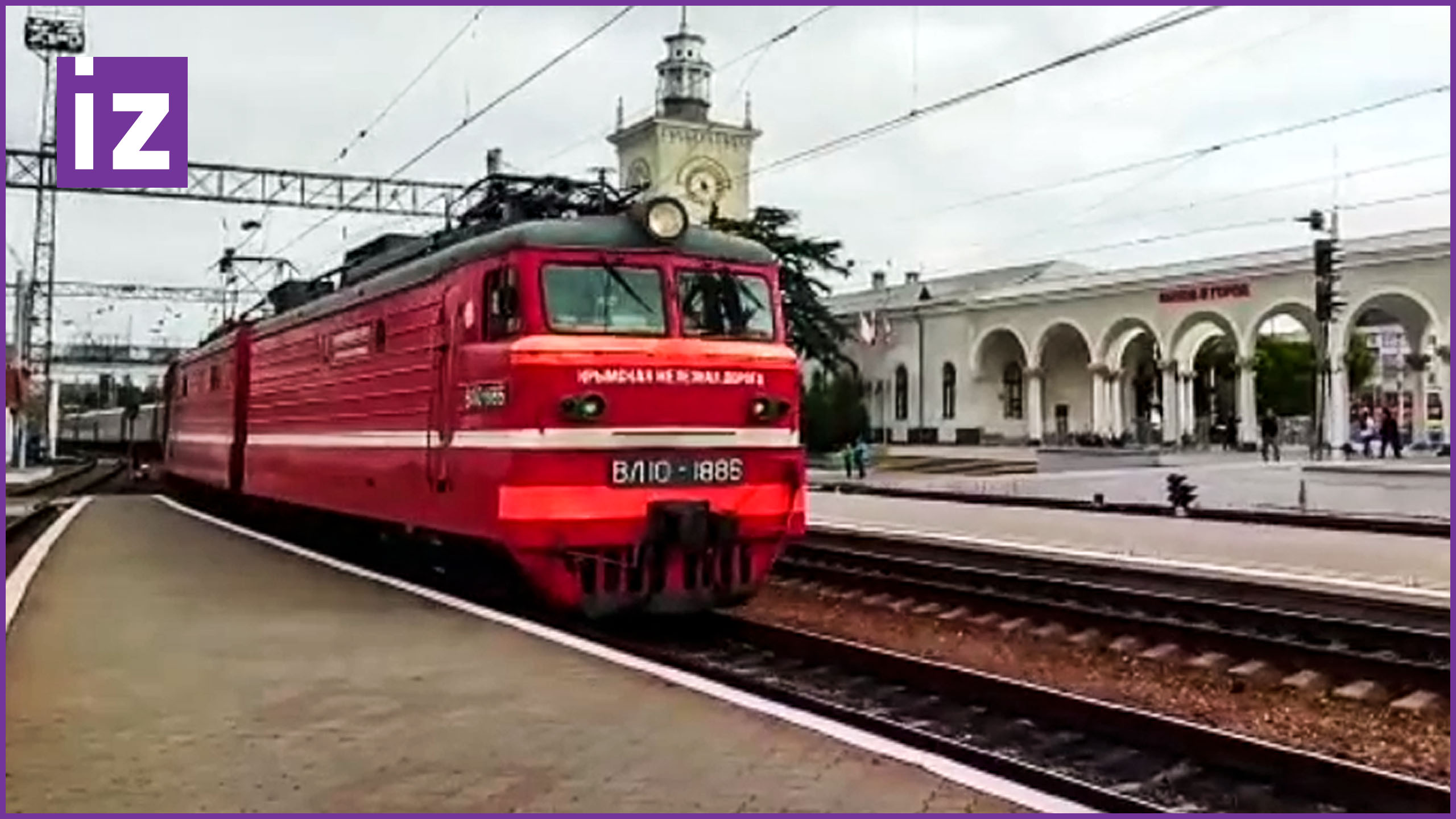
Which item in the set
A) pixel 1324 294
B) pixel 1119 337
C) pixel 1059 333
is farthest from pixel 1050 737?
pixel 1059 333

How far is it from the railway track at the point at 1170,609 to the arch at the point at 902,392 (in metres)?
45.4

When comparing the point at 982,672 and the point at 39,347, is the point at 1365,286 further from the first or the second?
the point at 39,347

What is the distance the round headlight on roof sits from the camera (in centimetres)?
1135

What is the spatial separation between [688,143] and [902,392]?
44.6 feet

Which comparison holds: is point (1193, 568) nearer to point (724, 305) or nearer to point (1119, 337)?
point (724, 305)

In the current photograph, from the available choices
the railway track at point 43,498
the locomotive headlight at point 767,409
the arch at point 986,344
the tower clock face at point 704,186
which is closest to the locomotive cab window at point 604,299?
the locomotive headlight at point 767,409

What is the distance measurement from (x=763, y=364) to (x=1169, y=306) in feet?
135

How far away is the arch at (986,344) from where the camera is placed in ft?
190

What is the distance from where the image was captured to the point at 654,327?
1109 cm

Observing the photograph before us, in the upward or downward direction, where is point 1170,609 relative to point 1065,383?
downward

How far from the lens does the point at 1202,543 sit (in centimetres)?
1792

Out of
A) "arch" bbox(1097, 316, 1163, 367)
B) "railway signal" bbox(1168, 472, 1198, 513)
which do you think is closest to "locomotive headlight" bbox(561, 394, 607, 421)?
"railway signal" bbox(1168, 472, 1198, 513)

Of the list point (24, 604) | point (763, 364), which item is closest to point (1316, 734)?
point (763, 364)

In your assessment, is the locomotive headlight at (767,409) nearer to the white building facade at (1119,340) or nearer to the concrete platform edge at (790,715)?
the concrete platform edge at (790,715)
